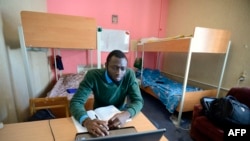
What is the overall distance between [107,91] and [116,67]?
19 cm

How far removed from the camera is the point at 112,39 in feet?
10.3

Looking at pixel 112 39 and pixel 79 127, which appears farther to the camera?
pixel 112 39

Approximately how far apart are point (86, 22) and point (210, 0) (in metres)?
2.25

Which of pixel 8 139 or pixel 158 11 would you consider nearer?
pixel 8 139

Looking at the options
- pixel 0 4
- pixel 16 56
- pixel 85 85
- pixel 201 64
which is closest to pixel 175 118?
pixel 201 64

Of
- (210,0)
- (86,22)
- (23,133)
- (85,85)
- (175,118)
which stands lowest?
(175,118)

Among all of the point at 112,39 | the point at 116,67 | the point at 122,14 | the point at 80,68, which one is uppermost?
the point at 122,14

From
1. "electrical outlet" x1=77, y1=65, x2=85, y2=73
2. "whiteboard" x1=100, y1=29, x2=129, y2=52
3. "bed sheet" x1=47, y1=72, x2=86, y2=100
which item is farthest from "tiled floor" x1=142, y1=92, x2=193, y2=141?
"electrical outlet" x1=77, y1=65, x2=85, y2=73

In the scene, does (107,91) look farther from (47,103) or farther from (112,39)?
(112,39)

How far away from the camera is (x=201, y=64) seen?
2.50 metres

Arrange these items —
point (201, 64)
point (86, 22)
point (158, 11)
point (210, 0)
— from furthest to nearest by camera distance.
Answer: point (158, 11), point (201, 64), point (210, 0), point (86, 22)

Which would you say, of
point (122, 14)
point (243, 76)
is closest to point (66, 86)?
point (122, 14)

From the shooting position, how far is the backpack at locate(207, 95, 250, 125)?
118 centimetres

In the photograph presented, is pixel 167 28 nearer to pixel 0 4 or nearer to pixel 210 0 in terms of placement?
pixel 210 0
